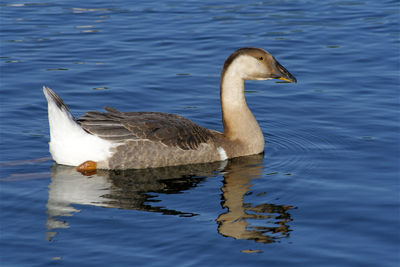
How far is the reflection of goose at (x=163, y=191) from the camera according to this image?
33.1 ft

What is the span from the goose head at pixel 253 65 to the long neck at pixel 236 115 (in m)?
0.10

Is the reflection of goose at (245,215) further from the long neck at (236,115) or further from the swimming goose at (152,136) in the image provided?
the long neck at (236,115)

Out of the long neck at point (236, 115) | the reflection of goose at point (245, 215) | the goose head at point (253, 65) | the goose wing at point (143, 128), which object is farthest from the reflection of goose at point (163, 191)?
the goose head at point (253, 65)

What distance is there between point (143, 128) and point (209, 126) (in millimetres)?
2428

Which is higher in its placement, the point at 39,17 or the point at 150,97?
the point at 39,17

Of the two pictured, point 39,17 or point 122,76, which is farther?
point 39,17

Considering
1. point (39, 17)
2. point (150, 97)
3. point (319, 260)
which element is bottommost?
point (319, 260)

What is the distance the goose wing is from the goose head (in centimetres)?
137

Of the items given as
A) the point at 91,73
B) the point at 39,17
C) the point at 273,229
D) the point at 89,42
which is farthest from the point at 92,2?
the point at 273,229

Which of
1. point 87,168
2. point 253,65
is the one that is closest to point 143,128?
point 87,168

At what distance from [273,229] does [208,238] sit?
0.96 meters

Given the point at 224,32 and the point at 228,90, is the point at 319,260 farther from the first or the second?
the point at 224,32

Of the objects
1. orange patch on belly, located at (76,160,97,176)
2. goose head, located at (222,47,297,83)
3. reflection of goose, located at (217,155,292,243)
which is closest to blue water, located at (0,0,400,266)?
reflection of goose, located at (217,155,292,243)

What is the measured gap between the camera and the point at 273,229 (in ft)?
32.7
